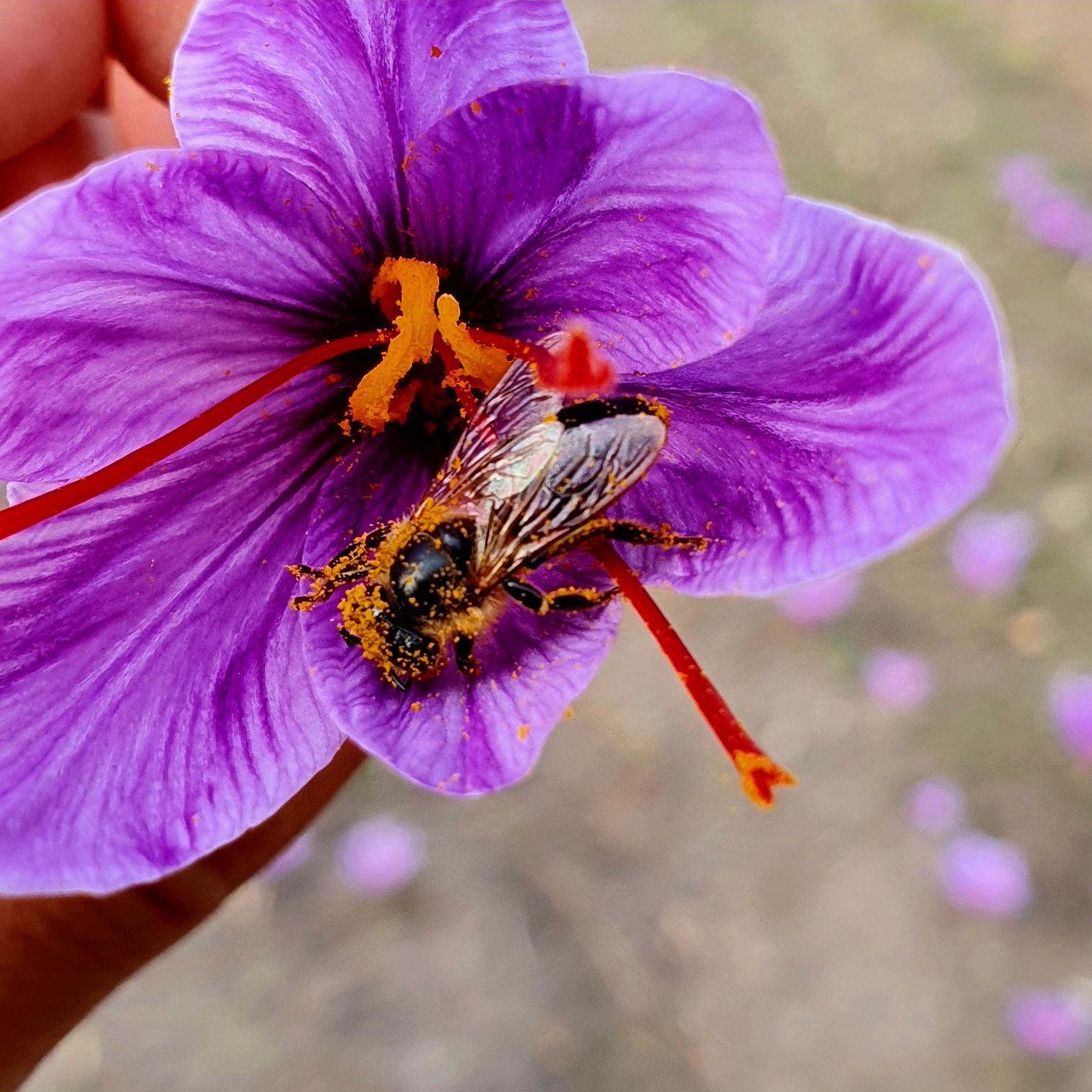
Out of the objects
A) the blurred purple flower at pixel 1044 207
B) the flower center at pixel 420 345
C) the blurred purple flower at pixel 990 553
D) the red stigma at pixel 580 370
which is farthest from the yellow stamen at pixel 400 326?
the blurred purple flower at pixel 1044 207

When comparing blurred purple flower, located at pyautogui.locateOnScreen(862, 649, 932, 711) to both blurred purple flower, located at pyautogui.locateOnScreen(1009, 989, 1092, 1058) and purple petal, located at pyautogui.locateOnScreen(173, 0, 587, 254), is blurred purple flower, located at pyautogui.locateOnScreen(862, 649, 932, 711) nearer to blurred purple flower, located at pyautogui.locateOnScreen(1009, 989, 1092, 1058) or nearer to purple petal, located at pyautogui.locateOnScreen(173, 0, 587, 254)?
blurred purple flower, located at pyautogui.locateOnScreen(1009, 989, 1092, 1058)

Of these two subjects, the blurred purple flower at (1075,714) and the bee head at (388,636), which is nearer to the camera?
the bee head at (388,636)

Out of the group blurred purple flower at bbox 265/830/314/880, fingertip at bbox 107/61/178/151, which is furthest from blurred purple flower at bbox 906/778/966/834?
fingertip at bbox 107/61/178/151

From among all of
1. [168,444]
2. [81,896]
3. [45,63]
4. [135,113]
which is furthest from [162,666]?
[135,113]

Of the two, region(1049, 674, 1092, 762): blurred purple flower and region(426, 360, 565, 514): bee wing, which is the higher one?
region(426, 360, 565, 514): bee wing

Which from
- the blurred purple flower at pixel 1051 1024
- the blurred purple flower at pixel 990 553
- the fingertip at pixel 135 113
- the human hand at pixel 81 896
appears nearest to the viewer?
the human hand at pixel 81 896

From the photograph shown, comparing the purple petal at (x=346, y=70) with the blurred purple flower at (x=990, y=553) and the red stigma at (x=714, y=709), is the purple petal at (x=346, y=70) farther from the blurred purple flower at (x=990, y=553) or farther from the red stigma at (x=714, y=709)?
the blurred purple flower at (x=990, y=553)
